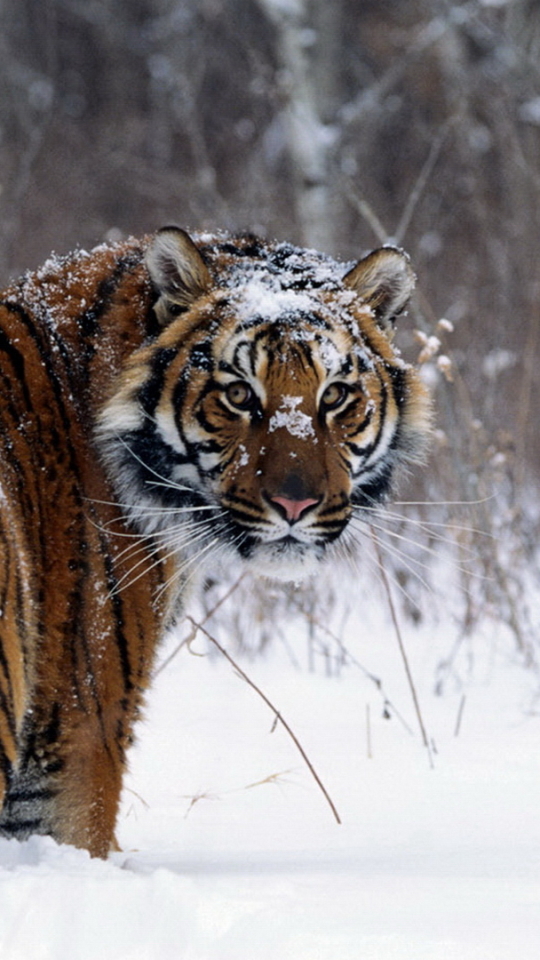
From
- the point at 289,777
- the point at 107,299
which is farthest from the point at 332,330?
the point at 289,777

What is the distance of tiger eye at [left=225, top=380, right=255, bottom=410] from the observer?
2738 mm

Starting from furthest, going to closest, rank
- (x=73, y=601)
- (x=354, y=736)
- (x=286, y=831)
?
(x=354, y=736), (x=286, y=831), (x=73, y=601)

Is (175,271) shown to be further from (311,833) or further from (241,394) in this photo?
(311,833)

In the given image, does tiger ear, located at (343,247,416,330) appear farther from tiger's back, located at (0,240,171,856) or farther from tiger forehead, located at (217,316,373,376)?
tiger's back, located at (0,240,171,856)

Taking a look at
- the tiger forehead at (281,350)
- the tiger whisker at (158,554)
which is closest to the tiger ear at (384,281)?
A: the tiger forehead at (281,350)

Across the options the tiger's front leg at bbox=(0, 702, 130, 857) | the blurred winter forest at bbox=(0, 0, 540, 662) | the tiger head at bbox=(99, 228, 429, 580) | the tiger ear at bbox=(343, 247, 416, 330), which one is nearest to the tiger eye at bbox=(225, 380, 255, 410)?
the tiger head at bbox=(99, 228, 429, 580)

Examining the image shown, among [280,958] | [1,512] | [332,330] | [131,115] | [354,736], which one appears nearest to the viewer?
[280,958]

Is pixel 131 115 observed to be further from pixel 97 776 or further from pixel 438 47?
pixel 97 776

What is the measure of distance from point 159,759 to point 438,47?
12499 mm

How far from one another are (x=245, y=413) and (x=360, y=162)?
12509mm

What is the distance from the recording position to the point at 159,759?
3703 millimetres

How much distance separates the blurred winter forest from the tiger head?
0.92 meters

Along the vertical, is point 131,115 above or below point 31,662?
above

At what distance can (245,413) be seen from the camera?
274 cm
